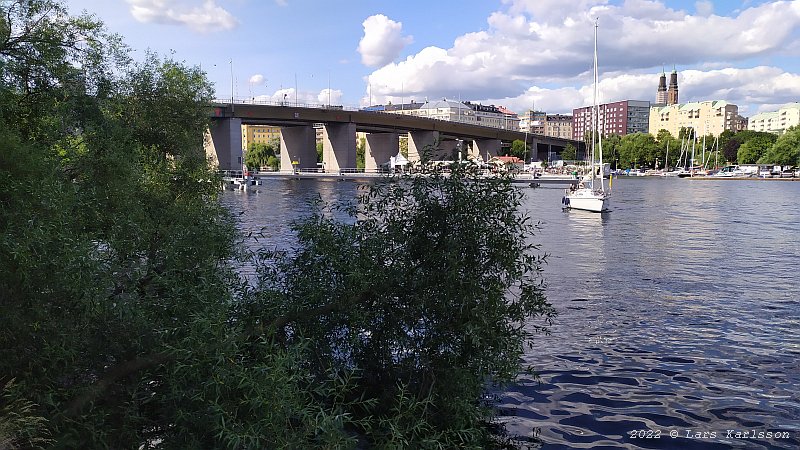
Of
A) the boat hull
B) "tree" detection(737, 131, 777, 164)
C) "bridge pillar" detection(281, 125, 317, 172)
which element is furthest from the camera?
"tree" detection(737, 131, 777, 164)

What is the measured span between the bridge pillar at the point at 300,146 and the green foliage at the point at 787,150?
393ft

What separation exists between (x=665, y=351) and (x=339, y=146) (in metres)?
124

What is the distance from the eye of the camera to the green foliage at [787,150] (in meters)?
155

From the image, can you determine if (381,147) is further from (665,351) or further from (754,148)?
(665,351)

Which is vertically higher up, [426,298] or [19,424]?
[426,298]

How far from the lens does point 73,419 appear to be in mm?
8836

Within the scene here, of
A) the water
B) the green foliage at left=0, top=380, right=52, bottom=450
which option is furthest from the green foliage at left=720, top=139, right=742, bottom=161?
the green foliage at left=0, top=380, right=52, bottom=450

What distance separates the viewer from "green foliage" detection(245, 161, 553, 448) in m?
10.6

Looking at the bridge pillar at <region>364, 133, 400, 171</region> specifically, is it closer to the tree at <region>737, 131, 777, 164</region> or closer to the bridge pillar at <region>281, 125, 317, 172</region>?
the bridge pillar at <region>281, 125, 317, 172</region>

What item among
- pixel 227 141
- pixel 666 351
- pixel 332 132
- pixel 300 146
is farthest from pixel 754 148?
pixel 666 351

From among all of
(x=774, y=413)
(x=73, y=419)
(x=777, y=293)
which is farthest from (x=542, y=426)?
(x=777, y=293)

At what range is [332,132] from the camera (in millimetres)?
138625

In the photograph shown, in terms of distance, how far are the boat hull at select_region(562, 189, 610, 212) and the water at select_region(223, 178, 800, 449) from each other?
23895mm

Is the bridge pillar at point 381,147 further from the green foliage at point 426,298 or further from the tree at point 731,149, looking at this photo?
the green foliage at point 426,298
